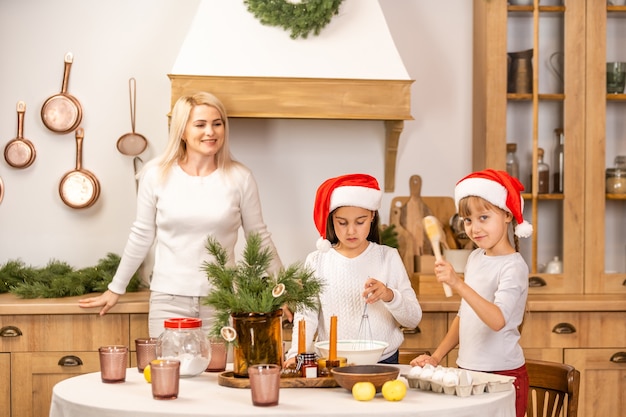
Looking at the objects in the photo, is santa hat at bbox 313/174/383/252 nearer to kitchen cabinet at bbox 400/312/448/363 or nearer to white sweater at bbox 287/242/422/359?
white sweater at bbox 287/242/422/359

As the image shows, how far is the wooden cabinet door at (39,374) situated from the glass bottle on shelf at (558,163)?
207 cm

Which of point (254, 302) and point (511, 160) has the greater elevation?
point (511, 160)

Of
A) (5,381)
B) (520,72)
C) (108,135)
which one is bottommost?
(5,381)

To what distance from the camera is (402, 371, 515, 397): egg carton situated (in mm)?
2051

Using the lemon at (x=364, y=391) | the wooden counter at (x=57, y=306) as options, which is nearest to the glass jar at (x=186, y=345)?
the lemon at (x=364, y=391)

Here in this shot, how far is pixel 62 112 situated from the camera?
4.20m

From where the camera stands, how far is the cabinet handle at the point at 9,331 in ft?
11.9

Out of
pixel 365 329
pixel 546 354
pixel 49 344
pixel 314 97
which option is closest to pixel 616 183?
pixel 546 354

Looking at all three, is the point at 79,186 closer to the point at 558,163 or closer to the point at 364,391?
the point at 558,163

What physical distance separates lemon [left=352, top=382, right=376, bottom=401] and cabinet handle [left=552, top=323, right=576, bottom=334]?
1.95m

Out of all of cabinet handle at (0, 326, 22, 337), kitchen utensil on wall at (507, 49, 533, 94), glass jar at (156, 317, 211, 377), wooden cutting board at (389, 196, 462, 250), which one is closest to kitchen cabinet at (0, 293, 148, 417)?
cabinet handle at (0, 326, 22, 337)

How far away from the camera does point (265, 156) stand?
427 cm

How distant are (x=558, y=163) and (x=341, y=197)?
5.39 ft

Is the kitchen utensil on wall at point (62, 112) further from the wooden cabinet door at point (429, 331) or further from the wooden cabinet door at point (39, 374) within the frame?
the wooden cabinet door at point (429, 331)
